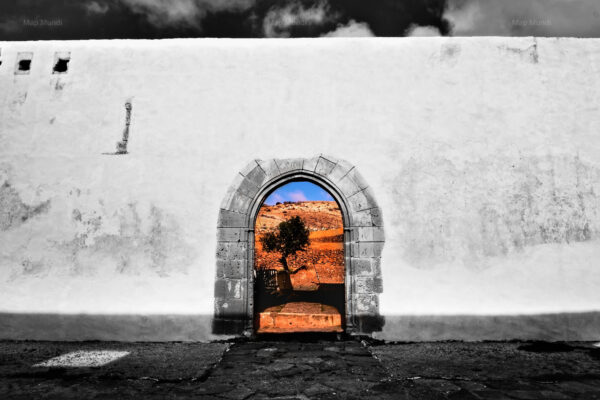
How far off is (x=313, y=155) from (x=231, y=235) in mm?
1557

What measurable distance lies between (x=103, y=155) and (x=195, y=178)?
141cm

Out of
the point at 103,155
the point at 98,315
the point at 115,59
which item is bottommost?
the point at 98,315

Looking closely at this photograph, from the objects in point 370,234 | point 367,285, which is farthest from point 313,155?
point 367,285

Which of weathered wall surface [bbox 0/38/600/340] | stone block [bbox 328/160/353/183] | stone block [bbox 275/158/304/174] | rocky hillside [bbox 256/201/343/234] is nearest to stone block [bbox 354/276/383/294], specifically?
weathered wall surface [bbox 0/38/600/340]

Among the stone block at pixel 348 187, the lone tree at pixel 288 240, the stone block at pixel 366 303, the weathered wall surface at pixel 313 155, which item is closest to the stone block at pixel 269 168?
the weathered wall surface at pixel 313 155

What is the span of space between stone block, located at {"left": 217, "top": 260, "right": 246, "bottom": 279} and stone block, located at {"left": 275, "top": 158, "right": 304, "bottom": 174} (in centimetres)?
136

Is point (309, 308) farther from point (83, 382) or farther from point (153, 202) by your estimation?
point (83, 382)

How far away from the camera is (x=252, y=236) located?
15.9ft

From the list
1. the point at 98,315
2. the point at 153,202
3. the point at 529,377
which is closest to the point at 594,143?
the point at 529,377

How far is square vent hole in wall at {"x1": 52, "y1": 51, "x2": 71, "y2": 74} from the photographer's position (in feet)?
17.7

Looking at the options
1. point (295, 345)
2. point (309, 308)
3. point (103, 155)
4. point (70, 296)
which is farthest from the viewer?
point (309, 308)

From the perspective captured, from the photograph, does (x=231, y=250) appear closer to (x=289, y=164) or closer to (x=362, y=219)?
(x=289, y=164)

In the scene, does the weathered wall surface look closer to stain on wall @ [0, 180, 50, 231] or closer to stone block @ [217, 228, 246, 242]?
stain on wall @ [0, 180, 50, 231]

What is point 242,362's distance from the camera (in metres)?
3.67
